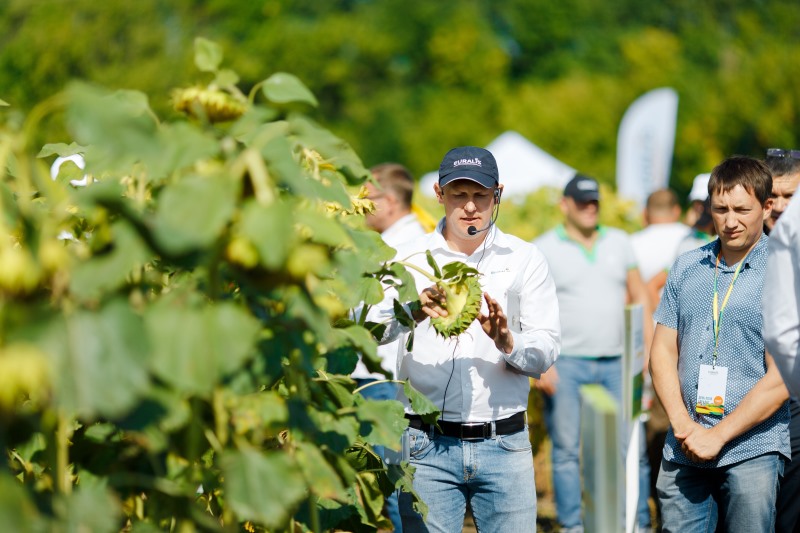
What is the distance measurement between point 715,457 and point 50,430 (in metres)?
2.15

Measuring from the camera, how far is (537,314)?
332 cm

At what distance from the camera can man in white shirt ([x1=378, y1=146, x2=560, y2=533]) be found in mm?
3256

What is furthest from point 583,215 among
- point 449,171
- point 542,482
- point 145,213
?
point 145,213

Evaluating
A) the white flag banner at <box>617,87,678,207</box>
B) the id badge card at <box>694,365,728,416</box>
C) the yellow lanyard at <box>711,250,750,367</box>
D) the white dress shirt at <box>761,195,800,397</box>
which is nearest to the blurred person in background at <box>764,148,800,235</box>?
the yellow lanyard at <box>711,250,750,367</box>

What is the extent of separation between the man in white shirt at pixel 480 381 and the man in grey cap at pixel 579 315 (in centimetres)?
229

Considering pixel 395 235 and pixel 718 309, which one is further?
pixel 395 235

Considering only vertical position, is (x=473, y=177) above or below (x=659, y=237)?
above

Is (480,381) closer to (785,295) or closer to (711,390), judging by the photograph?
(711,390)

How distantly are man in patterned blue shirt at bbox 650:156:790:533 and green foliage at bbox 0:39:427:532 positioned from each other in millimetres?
1417

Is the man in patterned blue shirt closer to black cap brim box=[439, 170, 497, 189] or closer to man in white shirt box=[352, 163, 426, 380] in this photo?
black cap brim box=[439, 170, 497, 189]

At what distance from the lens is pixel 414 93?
5506 cm

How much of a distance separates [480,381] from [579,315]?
269 centimetres

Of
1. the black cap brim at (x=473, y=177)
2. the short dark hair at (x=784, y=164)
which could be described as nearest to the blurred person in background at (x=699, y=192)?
the short dark hair at (x=784, y=164)

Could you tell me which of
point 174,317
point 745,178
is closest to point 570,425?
point 745,178
